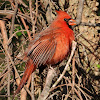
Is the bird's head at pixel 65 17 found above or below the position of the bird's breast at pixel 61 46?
above

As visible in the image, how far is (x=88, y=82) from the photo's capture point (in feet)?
10.6

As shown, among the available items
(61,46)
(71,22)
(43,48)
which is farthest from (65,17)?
(43,48)

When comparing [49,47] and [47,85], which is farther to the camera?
[49,47]

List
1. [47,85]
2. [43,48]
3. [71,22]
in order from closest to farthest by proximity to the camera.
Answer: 1. [47,85]
2. [43,48]
3. [71,22]

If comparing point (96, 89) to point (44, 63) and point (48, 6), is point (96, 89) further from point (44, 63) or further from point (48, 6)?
point (48, 6)

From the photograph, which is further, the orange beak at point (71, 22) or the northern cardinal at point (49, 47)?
the orange beak at point (71, 22)

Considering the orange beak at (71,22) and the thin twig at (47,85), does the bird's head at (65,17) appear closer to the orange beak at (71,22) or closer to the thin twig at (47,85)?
the orange beak at (71,22)

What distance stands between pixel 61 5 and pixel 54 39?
0.82 metres

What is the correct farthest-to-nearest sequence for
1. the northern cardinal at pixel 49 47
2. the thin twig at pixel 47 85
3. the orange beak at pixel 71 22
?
the orange beak at pixel 71 22, the northern cardinal at pixel 49 47, the thin twig at pixel 47 85

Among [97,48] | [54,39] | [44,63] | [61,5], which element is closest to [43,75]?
[44,63]

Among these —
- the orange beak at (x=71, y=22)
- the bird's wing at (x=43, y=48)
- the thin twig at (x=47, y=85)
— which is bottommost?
the thin twig at (x=47, y=85)

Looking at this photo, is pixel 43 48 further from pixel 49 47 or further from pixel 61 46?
pixel 61 46

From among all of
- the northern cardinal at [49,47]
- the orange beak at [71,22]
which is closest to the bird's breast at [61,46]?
the northern cardinal at [49,47]

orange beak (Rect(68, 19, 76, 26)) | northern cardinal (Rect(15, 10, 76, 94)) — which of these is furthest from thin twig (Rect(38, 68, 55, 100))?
orange beak (Rect(68, 19, 76, 26))
